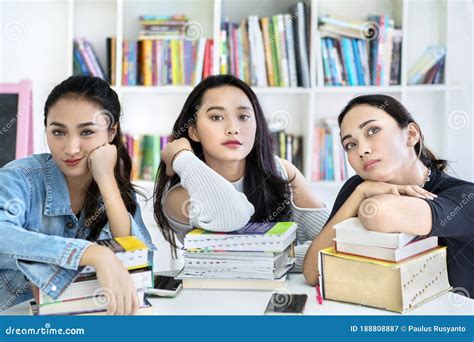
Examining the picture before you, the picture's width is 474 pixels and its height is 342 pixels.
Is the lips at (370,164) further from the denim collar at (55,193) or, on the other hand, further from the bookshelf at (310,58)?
the bookshelf at (310,58)

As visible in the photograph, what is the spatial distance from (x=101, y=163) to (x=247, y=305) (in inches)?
17.8

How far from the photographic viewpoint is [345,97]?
9.71 feet

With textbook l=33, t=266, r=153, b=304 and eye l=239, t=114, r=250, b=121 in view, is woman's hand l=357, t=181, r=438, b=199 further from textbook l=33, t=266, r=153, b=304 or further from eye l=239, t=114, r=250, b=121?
textbook l=33, t=266, r=153, b=304

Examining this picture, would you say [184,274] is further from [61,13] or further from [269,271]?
[61,13]

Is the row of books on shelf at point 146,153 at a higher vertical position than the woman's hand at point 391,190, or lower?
lower

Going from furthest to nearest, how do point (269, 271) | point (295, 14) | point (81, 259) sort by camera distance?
point (295, 14) < point (269, 271) < point (81, 259)

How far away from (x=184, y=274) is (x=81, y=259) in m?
0.29

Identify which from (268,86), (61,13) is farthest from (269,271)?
(61,13)

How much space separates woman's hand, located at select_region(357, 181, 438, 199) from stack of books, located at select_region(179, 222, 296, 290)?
186 millimetres

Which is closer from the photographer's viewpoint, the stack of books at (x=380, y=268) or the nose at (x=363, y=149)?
the stack of books at (x=380, y=268)

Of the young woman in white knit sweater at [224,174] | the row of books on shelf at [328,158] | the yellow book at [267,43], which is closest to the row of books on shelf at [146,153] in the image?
the yellow book at [267,43]

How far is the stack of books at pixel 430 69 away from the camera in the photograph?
2.79 m

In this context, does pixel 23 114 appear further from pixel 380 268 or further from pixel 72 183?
pixel 380 268

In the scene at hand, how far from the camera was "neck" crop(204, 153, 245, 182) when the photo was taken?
4.83 feet
